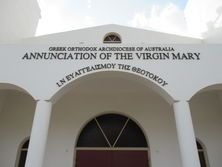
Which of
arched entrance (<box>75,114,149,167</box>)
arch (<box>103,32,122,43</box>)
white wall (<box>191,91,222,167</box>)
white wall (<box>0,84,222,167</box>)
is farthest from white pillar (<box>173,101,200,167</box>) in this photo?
arch (<box>103,32,122,43</box>)

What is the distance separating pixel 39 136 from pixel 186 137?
3.60 m

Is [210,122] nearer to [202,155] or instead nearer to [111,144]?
[202,155]

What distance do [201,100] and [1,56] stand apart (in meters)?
7.28

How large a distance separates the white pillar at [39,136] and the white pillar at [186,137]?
338 centimetres

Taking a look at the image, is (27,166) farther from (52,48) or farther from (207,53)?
(207,53)

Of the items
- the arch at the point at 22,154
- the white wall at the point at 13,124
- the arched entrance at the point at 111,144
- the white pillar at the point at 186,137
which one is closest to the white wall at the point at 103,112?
the white wall at the point at 13,124

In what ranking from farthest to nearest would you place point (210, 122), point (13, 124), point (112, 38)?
1. point (112, 38)
2. point (13, 124)
3. point (210, 122)

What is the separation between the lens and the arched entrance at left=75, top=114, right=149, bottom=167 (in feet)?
25.8

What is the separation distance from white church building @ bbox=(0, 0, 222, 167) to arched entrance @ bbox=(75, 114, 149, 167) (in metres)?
0.03

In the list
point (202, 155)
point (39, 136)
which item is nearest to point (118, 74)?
point (39, 136)

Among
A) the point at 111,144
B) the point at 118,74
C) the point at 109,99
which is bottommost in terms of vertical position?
the point at 111,144

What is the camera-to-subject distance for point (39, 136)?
18.1 ft

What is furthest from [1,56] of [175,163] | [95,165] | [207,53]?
[175,163]

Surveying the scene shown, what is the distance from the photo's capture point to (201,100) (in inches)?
347
